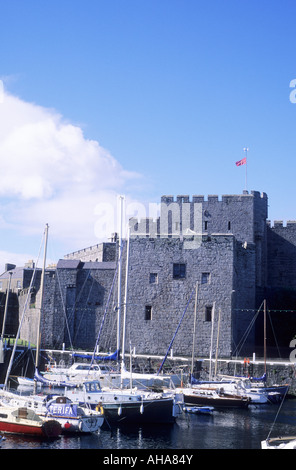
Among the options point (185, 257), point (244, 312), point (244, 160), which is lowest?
point (244, 312)

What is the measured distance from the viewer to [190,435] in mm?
22234

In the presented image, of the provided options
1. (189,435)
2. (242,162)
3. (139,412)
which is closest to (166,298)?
(242,162)

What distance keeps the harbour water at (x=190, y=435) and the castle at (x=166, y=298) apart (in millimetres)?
9234

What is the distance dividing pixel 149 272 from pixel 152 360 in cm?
597

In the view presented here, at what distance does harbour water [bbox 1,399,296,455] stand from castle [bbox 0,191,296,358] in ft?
30.3

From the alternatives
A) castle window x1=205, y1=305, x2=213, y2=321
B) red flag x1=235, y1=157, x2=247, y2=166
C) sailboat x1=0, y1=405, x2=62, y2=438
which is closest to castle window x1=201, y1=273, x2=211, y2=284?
castle window x1=205, y1=305, x2=213, y2=321

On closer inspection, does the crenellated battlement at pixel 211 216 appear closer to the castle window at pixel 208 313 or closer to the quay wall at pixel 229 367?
the castle window at pixel 208 313

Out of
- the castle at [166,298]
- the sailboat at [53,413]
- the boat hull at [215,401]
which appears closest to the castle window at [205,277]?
the castle at [166,298]

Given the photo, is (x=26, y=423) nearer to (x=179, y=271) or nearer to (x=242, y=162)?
(x=179, y=271)

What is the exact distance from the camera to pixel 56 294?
3994 cm

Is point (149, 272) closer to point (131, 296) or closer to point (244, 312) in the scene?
point (131, 296)

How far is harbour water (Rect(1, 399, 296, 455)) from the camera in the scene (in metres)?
20.2

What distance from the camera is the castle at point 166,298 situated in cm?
3766
